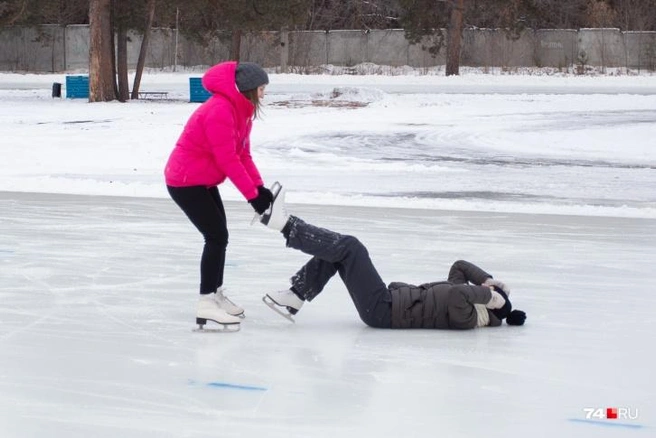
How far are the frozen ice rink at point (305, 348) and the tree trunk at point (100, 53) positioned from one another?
69.5ft

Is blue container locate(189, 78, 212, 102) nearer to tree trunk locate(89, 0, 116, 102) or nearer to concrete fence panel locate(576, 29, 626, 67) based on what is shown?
tree trunk locate(89, 0, 116, 102)

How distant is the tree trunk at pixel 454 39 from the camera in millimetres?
39500

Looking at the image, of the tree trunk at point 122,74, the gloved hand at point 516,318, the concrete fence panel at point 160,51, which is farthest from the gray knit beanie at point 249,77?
the concrete fence panel at point 160,51

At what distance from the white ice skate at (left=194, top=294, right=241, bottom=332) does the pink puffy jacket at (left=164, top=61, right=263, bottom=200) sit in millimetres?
569

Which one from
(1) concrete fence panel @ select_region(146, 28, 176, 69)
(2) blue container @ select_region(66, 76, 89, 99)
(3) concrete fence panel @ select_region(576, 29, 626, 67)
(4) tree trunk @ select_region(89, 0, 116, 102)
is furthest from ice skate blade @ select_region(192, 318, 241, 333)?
(1) concrete fence panel @ select_region(146, 28, 176, 69)

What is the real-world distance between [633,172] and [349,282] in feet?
30.6

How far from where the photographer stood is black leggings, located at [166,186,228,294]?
5434 mm

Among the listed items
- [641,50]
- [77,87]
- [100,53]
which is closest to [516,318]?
[100,53]

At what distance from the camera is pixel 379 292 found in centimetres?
557

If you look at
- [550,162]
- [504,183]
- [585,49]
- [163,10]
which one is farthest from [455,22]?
[504,183]

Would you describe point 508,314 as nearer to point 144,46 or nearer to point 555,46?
point 144,46

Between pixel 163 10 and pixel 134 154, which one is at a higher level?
pixel 163 10

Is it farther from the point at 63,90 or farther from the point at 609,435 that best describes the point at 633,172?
the point at 63,90

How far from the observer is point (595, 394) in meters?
4.45
